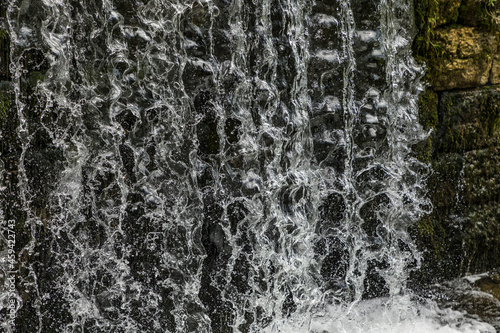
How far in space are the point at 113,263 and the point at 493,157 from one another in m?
2.30

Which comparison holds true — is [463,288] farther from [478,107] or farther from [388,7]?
[388,7]

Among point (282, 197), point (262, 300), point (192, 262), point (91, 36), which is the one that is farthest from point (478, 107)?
point (91, 36)

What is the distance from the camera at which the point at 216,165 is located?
2168 mm

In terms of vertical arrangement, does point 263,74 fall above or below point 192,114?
above

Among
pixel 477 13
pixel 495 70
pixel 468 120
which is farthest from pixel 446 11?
pixel 468 120

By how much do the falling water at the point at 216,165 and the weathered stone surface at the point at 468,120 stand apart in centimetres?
18

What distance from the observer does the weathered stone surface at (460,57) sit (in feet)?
8.11

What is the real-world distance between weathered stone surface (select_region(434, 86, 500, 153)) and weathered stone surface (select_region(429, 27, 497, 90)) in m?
0.07

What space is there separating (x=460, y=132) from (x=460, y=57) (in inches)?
17.1

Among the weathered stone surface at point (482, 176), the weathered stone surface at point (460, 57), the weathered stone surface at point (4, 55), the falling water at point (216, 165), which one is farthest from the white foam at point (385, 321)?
the weathered stone surface at point (4, 55)

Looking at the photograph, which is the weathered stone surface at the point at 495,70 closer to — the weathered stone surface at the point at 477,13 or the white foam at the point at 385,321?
the weathered stone surface at the point at 477,13

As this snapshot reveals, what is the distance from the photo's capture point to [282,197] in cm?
228

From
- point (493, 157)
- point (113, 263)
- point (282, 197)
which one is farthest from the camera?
point (493, 157)

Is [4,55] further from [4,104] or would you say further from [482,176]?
[482,176]
